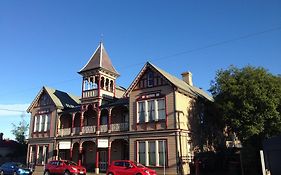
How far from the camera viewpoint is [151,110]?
30891 mm

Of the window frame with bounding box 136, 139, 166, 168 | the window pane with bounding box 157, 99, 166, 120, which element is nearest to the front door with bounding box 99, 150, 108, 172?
the window frame with bounding box 136, 139, 166, 168

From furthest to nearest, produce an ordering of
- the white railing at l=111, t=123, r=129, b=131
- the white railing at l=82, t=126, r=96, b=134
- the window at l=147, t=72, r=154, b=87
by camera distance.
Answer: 1. the white railing at l=82, t=126, r=96, b=134
2. the white railing at l=111, t=123, r=129, b=131
3. the window at l=147, t=72, r=154, b=87

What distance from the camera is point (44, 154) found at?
39.2 m

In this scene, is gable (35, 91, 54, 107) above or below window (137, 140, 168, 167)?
above

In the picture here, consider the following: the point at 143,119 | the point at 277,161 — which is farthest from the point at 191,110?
the point at 277,161

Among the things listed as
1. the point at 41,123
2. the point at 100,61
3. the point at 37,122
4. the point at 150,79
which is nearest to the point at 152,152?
the point at 150,79

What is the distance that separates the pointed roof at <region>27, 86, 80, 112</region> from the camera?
40625 millimetres

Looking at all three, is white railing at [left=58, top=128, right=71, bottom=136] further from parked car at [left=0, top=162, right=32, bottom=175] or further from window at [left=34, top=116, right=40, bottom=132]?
parked car at [left=0, top=162, right=32, bottom=175]

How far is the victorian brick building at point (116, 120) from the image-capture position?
2934 cm

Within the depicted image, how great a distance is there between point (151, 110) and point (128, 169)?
331 inches

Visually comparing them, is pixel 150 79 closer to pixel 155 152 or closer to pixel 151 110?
pixel 151 110

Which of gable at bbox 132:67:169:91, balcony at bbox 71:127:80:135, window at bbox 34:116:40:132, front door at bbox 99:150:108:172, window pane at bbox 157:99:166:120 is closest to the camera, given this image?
window pane at bbox 157:99:166:120

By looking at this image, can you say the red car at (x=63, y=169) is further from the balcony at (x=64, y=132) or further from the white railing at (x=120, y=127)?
the balcony at (x=64, y=132)

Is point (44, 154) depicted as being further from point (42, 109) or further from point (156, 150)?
point (156, 150)
